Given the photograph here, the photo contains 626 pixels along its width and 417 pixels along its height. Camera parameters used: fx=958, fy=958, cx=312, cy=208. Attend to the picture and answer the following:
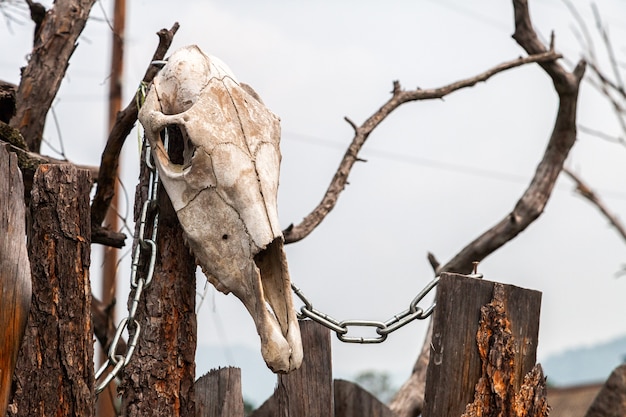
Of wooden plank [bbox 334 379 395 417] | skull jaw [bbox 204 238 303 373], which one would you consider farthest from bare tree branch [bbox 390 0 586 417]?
skull jaw [bbox 204 238 303 373]

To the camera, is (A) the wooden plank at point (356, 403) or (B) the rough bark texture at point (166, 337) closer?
(B) the rough bark texture at point (166, 337)

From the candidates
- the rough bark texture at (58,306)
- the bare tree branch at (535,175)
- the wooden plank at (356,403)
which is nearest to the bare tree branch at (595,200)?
the bare tree branch at (535,175)

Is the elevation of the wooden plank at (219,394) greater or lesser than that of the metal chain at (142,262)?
lesser

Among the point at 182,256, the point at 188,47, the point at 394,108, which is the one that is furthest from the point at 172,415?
the point at 394,108

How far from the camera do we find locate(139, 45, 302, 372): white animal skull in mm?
2246

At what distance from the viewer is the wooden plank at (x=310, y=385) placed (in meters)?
2.84

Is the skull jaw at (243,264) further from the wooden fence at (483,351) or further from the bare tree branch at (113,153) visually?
the bare tree branch at (113,153)

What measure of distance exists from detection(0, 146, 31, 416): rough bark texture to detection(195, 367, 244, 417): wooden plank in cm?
77

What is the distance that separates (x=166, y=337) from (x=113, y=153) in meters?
1.18

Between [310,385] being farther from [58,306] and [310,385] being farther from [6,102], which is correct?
[6,102]

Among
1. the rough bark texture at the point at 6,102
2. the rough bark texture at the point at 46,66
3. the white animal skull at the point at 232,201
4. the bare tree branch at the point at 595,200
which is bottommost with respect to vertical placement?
the white animal skull at the point at 232,201

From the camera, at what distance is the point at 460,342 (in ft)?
8.11

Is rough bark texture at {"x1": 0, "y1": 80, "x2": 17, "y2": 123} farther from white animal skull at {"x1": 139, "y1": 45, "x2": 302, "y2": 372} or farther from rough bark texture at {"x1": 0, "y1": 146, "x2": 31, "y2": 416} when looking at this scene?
rough bark texture at {"x1": 0, "y1": 146, "x2": 31, "y2": 416}

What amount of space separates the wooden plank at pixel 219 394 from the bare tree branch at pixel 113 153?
0.88 meters
